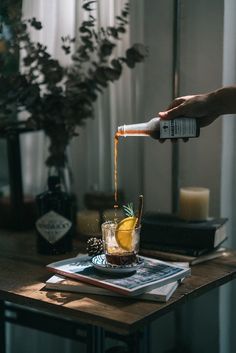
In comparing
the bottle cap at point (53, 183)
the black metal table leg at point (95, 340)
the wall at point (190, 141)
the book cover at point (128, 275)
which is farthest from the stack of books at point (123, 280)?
the wall at point (190, 141)

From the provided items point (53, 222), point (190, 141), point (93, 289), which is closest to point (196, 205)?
point (190, 141)

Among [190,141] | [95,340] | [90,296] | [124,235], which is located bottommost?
[95,340]

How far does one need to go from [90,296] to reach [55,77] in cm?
76

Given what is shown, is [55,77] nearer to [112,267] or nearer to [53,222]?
[53,222]

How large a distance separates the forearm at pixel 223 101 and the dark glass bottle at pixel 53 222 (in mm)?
460

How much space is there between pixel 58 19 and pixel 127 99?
1.16 ft

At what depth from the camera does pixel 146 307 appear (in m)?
1.11

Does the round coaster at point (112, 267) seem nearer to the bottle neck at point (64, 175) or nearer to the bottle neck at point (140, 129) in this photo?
the bottle neck at point (140, 129)

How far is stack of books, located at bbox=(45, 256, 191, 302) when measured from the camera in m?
1.14

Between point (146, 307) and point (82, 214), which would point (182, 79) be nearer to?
point (82, 214)

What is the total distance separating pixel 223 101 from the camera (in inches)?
52.2

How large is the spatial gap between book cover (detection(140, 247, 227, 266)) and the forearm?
0.36 m

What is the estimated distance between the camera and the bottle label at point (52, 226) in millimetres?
1494

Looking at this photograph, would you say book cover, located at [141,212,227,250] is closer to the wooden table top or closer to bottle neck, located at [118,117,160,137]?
the wooden table top
